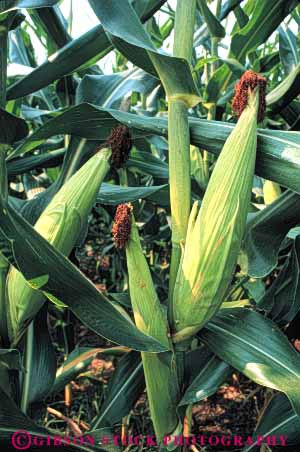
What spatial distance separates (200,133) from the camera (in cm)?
99

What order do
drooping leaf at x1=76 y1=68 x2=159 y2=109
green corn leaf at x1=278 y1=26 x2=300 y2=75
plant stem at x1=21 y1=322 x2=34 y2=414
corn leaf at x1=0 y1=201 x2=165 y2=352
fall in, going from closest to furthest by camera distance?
corn leaf at x1=0 y1=201 x2=165 y2=352 < plant stem at x1=21 y1=322 x2=34 y2=414 < drooping leaf at x1=76 y1=68 x2=159 y2=109 < green corn leaf at x1=278 y1=26 x2=300 y2=75

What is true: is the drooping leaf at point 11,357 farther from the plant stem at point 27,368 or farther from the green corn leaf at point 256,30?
the green corn leaf at point 256,30

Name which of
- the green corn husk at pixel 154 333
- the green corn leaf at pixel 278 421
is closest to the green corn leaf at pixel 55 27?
the green corn husk at pixel 154 333

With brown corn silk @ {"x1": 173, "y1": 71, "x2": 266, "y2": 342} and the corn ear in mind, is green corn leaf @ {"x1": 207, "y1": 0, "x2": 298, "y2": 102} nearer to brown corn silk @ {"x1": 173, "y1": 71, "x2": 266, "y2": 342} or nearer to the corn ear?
the corn ear

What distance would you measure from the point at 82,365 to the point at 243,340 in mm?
697

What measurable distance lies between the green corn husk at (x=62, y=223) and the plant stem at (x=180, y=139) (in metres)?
0.15

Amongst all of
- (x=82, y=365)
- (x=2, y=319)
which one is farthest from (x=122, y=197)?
(x=82, y=365)

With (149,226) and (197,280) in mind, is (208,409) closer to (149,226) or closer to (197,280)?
(149,226)

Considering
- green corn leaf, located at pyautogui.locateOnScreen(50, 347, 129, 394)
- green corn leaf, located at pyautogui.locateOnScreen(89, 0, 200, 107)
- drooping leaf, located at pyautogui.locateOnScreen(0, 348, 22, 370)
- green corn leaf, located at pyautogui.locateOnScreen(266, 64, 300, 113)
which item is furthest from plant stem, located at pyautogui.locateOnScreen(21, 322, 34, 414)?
green corn leaf, located at pyautogui.locateOnScreen(266, 64, 300, 113)

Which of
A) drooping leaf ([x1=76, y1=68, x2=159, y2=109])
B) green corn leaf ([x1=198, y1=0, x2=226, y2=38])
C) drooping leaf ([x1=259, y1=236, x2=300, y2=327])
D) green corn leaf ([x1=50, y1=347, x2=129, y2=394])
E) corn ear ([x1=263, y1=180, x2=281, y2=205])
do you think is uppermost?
green corn leaf ([x1=198, y1=0, x2=226, y2=38])

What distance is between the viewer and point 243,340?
964mm

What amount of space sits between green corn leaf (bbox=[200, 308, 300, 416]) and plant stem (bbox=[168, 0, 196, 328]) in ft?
0.43

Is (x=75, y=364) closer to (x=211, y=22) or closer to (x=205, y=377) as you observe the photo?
(x=205, y=377)

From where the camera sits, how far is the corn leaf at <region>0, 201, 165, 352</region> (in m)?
0.80
